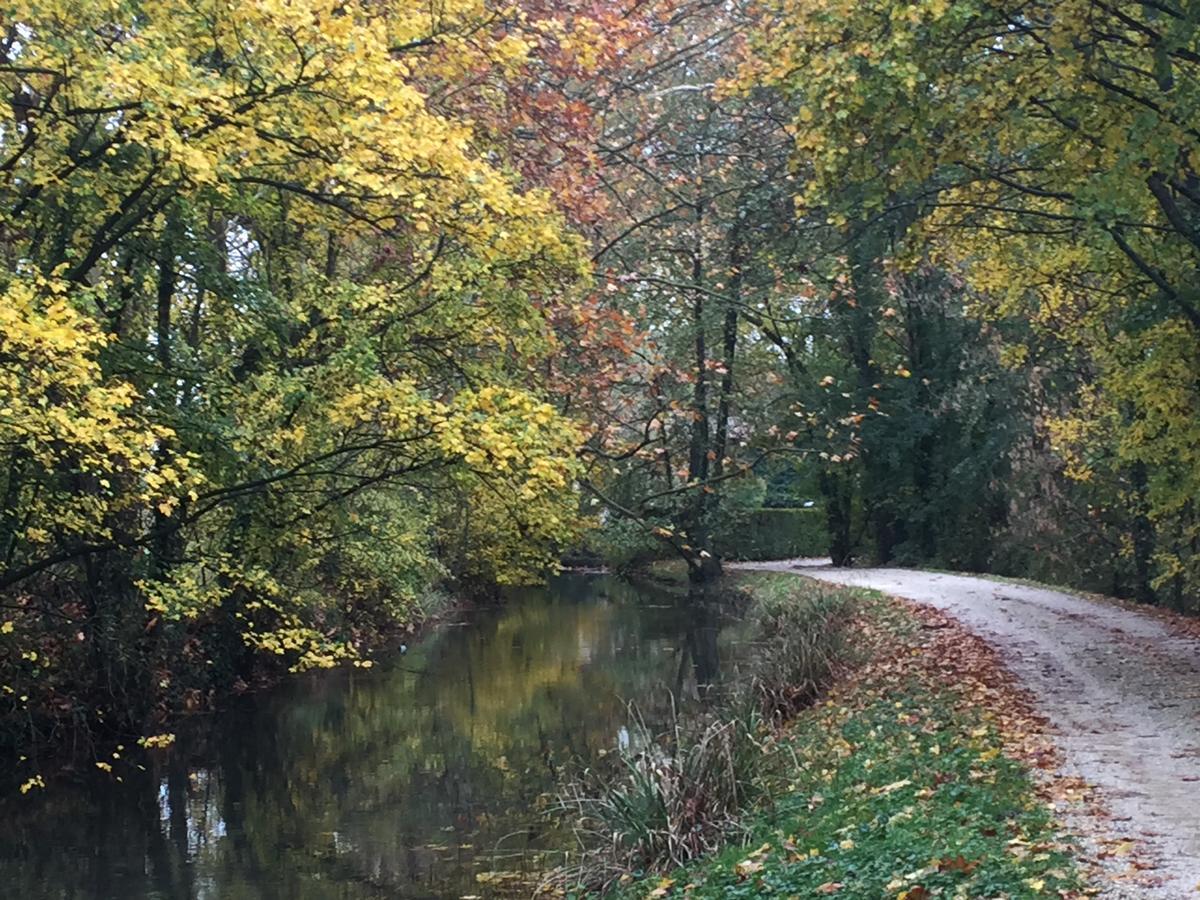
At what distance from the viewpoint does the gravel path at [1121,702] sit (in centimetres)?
664

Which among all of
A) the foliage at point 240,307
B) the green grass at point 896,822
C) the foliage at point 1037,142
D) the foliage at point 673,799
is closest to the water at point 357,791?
the foliage at point 673,799

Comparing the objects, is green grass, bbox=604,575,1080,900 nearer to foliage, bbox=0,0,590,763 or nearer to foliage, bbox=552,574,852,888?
foliage, bbox=552,574,852,888

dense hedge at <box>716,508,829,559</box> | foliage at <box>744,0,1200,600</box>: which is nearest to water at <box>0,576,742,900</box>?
foliage at <box>744,0,1200,600</box>

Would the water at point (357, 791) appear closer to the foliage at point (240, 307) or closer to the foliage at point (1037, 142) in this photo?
the foliage at point (240, 307)

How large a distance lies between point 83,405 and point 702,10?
31.8 ft

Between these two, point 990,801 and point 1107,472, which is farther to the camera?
point 1107,472

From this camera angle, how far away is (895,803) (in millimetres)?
8039

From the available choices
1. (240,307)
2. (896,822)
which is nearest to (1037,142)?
(896,822)

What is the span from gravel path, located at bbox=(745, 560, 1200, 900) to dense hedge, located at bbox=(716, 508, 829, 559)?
23.2 metres

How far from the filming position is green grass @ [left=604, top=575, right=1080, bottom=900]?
6.23 meters

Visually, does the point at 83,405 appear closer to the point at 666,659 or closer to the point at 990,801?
the point at 990,801

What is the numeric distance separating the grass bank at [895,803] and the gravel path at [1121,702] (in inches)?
14.8

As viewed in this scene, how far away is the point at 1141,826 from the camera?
22.3 ft

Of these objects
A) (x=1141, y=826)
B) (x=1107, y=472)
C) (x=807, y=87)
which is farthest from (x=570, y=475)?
(x=1107, y=472)
